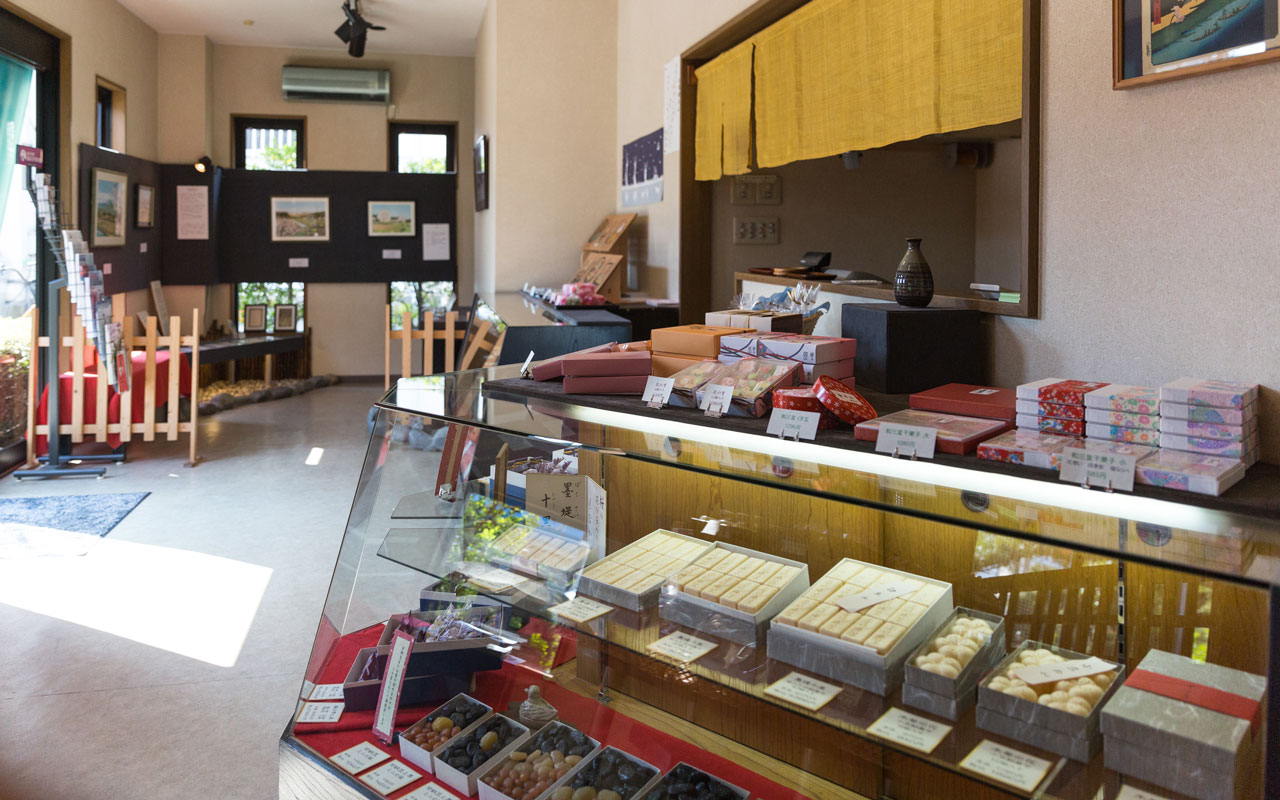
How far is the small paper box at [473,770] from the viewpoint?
5.77ft

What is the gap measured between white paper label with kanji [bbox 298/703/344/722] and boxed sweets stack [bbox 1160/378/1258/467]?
68.7 inches

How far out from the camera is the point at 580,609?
1.76 m

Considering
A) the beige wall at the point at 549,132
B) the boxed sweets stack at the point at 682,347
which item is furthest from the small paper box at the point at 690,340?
the beige wall at the point at 549,132

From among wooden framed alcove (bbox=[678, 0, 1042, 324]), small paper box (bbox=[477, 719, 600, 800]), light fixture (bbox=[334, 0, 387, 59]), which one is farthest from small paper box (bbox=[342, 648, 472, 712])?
light fixture (bbox=[334, 0, 387, 59])

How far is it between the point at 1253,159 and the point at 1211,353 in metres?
0.38

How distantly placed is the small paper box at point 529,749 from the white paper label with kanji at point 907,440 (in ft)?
2.80

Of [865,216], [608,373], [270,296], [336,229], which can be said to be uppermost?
[336,229]

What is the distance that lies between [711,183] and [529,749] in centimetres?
419

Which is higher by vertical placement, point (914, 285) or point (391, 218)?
point (391, 218)

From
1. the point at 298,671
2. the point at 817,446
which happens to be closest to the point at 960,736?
the point at 817,446

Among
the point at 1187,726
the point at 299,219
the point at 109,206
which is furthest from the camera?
the point at 299,219

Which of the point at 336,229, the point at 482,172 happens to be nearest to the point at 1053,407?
the point at 482,172

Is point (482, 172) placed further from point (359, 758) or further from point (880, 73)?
point (359, 758)

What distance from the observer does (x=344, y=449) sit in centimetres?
696
